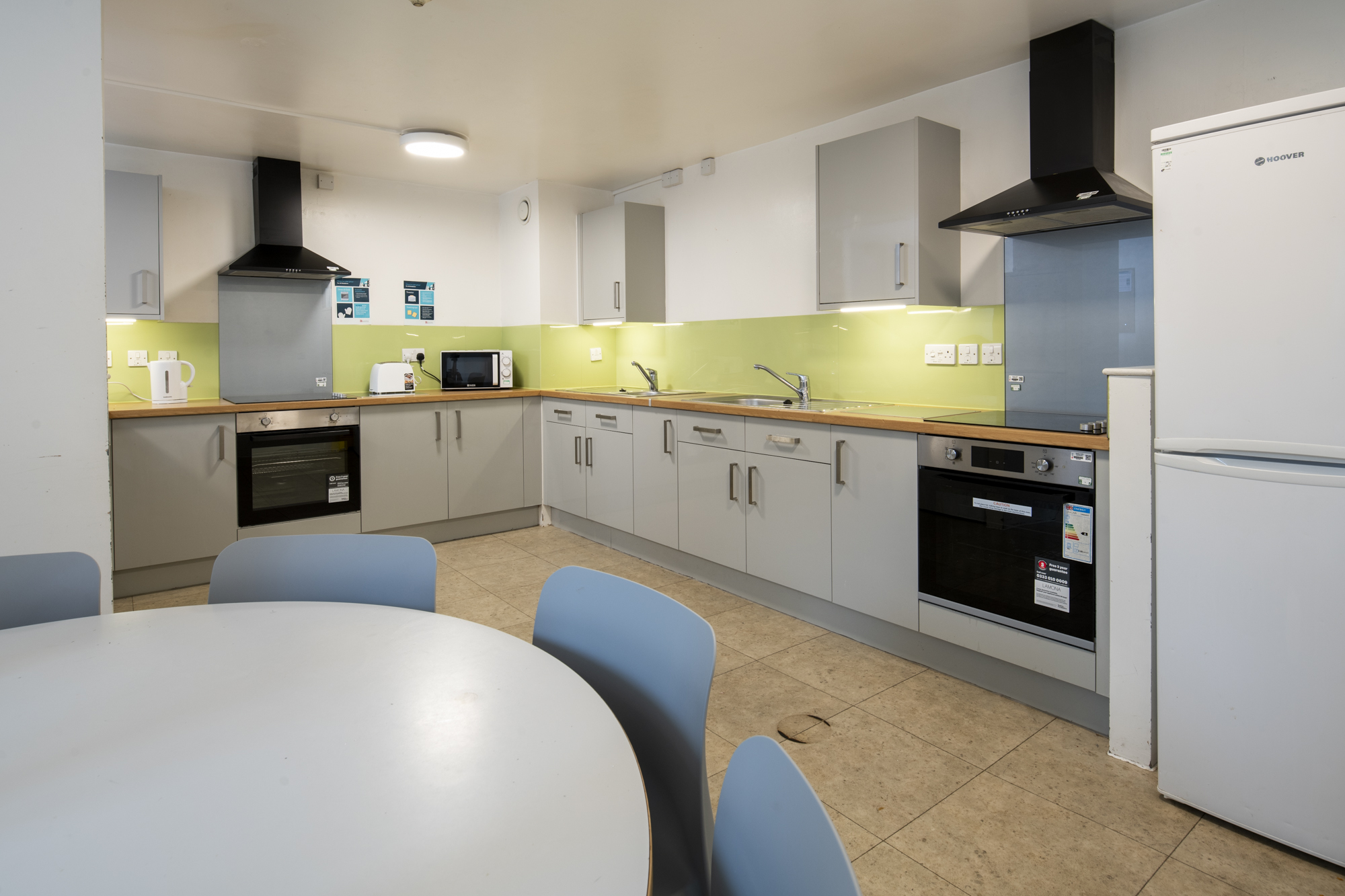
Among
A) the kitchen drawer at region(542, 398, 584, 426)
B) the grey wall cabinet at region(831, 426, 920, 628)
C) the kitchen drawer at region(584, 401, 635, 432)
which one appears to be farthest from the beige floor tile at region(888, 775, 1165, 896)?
the kitchen drawer at region(542, 398, 584, 426)

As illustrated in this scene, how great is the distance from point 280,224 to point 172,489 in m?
1.80

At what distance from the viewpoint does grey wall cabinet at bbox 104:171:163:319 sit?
385cm

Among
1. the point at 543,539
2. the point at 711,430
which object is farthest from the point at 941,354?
the point at 543,539

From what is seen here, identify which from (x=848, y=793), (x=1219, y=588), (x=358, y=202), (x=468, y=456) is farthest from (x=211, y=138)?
(x=1219, y=588)

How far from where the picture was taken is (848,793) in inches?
82.9

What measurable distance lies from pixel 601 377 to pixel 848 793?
407 centimetres

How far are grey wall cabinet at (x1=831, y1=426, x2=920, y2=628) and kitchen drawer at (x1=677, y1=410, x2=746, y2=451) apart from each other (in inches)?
24.2

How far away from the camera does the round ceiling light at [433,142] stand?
4.11 metres

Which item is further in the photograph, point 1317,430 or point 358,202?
point 358,202

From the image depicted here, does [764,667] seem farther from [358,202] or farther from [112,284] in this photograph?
[358,202]

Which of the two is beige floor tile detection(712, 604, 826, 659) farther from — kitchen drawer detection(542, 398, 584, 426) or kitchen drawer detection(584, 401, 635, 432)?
kitchen drawer detection(542, 398, 584, 426)

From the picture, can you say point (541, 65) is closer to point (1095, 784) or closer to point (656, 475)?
point (656, 475)

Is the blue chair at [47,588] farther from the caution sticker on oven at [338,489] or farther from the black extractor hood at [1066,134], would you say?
the caution sticker on oven at [338,489]

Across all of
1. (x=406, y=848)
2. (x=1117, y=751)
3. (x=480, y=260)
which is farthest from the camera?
(x=480, y=260)
